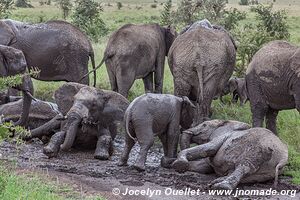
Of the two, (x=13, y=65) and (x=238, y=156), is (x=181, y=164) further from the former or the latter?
(x=13, y=65)

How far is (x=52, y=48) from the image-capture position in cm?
1004

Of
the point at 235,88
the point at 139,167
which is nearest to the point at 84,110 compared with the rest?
the point at 139,167

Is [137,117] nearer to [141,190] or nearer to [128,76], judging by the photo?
[141,190]

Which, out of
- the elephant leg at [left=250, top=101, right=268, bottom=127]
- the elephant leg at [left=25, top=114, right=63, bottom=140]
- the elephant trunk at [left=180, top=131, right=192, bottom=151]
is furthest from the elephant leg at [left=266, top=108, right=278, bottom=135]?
the elephant leg at [left=25, top=114, right=63, bottom=140]

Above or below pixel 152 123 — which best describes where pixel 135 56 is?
below

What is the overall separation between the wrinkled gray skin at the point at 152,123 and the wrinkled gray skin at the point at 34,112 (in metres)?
1.77

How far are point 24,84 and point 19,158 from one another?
3.02ft

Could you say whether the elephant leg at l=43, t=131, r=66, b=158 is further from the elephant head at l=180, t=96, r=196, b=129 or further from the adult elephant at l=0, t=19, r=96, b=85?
the adult elephant at l=0, t=19, r=96, b=85

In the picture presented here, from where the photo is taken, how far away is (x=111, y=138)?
7766 millimetres

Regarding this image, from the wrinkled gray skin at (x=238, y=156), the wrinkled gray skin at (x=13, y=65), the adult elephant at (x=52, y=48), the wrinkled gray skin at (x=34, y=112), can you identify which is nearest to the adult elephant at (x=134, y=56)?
the adult elephant at (x=52, y=48)

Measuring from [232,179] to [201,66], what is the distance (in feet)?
7.35

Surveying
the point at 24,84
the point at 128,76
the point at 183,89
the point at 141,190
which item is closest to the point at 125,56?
the point at 128,76

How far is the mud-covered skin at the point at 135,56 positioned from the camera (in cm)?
971

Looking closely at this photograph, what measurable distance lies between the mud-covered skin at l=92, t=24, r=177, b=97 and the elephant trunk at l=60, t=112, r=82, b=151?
2.22 m
